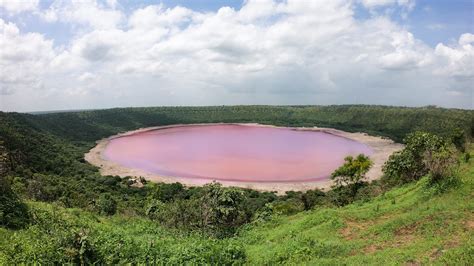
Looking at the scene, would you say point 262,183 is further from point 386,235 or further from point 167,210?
point 386,235

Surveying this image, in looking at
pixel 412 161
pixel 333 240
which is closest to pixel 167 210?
pixel 333 240

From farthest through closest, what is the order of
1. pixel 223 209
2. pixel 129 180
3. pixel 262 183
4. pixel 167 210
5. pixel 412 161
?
pixel 129 180
pixel 262 183
pixel 412 161
pixel 167 210
pixel 223 209

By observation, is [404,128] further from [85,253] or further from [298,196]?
[85,253]

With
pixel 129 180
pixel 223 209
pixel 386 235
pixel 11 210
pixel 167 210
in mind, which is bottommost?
pixel 129 180

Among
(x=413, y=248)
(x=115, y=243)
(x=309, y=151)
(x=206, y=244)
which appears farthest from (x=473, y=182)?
(x=309, y=151)

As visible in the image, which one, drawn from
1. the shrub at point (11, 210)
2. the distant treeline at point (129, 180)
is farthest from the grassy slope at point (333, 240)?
the distant treeline at point (129, 180)

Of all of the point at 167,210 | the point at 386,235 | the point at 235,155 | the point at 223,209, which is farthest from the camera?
the point at 235,155

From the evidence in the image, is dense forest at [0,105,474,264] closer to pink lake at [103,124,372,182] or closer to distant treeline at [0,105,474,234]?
distant treeline at [0,105,474,234]
